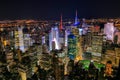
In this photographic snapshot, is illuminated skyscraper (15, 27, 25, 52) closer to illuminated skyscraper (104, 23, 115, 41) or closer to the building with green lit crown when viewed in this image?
the building with green lit crown

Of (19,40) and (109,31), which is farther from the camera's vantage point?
(109,31)

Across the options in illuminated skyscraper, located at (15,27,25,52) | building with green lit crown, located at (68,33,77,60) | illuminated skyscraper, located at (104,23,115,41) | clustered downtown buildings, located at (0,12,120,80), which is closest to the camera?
clustered downtown buildings, located at (0,12,120,80)

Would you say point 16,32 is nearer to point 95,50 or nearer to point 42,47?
point 42,47

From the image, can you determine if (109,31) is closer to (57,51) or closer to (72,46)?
(72,46)

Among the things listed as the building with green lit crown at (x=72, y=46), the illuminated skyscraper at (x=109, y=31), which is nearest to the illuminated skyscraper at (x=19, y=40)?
the building with green lit crown at (x=72, y=46)

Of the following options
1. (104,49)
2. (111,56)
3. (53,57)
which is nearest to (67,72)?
(53,57)

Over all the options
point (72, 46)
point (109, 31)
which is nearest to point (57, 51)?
point (72, 46)

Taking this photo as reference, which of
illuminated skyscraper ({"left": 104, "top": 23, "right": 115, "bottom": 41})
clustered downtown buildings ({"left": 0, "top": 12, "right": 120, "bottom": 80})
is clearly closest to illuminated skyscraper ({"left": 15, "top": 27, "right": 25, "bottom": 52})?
clustered downtown buildings ({"left": 0, "top": 12, "right": 120, "bottom": 80})

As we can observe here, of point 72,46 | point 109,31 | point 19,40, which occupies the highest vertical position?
point 109,31

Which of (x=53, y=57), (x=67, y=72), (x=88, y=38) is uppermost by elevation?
(x=88, y=38)

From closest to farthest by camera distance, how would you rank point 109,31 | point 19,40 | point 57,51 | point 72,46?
1. point 57,51
2. point 72,46
3. point 19,40
4. point 109,31

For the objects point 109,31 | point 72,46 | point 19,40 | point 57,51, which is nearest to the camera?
point 57,51
